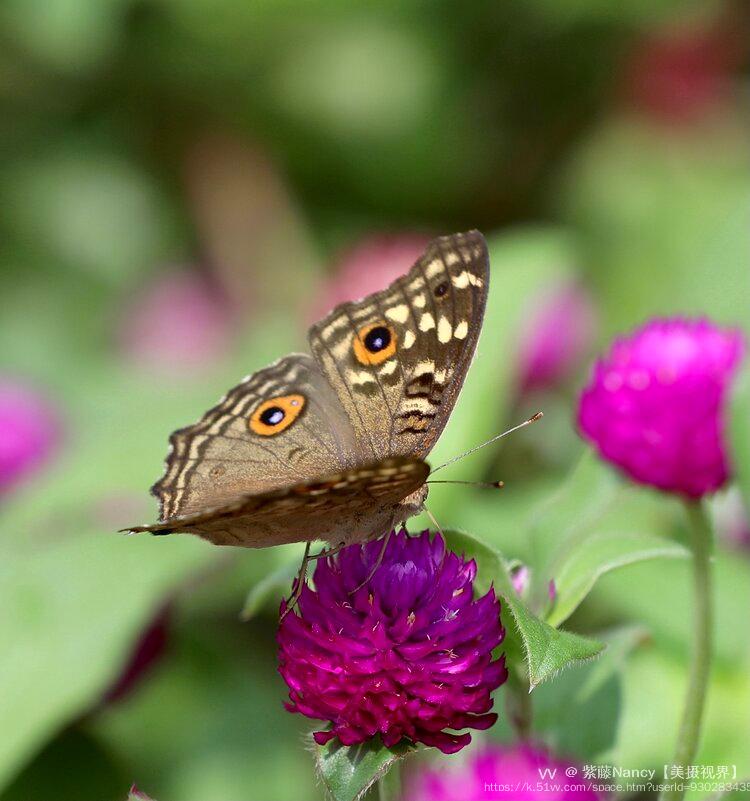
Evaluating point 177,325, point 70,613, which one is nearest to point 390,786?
point 70,613

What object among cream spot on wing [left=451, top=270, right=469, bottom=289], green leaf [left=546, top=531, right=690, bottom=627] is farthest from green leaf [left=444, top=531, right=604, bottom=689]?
cream spot on wing [left=451, top=270, right=469, bottom=289]

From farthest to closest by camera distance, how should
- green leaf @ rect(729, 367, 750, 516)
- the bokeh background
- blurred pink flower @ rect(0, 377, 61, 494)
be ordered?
Answer: the bokeh background < blurred pink flower @ rect(0, 377, 61, 494) < green leaf @ rect(729, 367, 750, 516)

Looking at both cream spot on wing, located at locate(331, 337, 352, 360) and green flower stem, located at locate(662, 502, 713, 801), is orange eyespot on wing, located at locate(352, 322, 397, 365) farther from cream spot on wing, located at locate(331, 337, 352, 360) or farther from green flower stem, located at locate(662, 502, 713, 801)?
green flower stem, located at locate(662, 502, 713, 801)

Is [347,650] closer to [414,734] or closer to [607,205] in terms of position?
[414,734]

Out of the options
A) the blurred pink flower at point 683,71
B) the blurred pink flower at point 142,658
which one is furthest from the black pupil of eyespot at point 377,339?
the blurred pink flower at point 683,71

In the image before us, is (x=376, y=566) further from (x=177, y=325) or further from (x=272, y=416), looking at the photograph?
(x=177, y=325)
